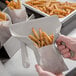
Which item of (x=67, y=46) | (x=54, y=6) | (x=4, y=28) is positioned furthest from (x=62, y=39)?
(x=54, y=6)

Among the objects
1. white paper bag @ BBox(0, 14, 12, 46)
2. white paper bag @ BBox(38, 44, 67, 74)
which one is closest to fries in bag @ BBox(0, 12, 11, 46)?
white paper bag @ BBox(0, 14, 12, 46)

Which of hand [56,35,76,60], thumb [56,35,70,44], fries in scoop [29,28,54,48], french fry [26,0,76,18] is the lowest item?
french fry [26,0,76,18]

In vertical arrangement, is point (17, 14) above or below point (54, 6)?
above

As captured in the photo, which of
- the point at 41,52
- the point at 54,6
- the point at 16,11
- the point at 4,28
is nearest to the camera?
the point at 41,52

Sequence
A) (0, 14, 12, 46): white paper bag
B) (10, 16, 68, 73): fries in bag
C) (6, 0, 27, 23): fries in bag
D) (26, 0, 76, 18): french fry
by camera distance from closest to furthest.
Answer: (10, 16, 68, 73): fries in bag → (0, 14, 12, 46): white paper bag → (6, 0, 27, 23): fries in bag → (26, 0, 76, 18): french fry

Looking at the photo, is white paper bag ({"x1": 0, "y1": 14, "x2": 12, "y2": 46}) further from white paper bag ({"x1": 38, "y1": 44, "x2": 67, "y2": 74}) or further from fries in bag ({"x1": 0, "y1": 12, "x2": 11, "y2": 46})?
white paper bag ({"x1": 38, "y1": 44, "x2": 67, "y2": 74})

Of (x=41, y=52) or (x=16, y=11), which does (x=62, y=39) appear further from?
(x=16, y=11)

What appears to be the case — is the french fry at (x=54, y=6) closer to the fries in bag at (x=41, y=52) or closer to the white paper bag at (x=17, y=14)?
the white paper bag at (x=17, y=14)

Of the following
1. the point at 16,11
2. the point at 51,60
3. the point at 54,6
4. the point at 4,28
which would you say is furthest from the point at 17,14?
the point at 51,60

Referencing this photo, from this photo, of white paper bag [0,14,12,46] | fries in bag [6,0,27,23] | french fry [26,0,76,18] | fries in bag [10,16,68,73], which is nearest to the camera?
fries in bag [10,16,68,73]

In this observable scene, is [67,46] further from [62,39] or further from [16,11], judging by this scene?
[16,11]

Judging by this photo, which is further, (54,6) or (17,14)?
(54,6)

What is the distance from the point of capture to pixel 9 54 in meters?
1.21

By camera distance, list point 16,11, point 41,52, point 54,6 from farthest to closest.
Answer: point 54,6 → point 16,11 → point 41,52
